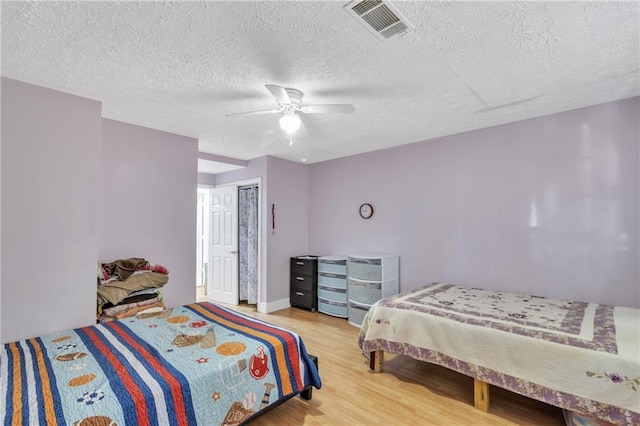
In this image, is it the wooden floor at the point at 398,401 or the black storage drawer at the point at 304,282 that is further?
the black storage drawer at the point at 304,282

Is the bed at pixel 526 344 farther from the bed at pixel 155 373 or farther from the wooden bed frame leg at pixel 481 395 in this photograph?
the bed at pixel 155 373

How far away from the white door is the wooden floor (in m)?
2.58

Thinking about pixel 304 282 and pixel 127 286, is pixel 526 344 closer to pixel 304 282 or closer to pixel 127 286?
pixel 304 282

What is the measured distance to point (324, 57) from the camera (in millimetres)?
1961

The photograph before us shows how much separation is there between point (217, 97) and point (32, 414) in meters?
2.31

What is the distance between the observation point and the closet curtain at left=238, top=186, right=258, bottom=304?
4.99 metres

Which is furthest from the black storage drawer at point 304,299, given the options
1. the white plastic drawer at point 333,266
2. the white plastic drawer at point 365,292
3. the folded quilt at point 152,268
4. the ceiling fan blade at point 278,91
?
the ceiling fan blade at point 278,91

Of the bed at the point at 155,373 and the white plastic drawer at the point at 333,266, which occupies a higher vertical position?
the white plastic drawer at the point at 333,266

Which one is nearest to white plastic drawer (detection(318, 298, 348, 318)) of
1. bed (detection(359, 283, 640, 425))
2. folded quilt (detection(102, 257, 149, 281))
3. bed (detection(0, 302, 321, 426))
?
bed (detection(359, 283, 640, 425))

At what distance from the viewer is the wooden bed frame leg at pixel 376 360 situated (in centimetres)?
278

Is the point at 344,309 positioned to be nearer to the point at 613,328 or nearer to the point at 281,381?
the point at 281,381

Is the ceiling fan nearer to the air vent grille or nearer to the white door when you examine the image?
the air vent grille

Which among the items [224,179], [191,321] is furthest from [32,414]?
[224,179]

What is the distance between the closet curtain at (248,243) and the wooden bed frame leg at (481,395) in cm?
352
